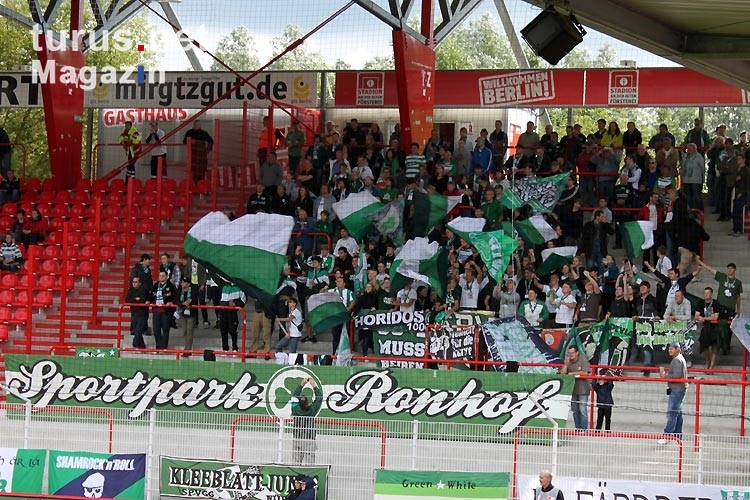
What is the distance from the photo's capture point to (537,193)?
73.0ft

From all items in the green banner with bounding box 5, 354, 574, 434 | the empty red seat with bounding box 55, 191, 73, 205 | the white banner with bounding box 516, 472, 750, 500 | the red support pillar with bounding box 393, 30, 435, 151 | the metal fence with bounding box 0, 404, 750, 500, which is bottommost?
the white banner with bounding box 516, 472, 750, 500

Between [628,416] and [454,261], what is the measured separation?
4.64 m

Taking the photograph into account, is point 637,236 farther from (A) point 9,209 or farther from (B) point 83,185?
(A) point 9,209

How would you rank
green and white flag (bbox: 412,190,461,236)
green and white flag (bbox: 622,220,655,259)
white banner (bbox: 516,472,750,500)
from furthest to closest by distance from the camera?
green and white flag (bbox: 412,190,461,236) → green and white flag (bbox: 622,220,655,259) → white banner (bbox: 516,472,750,500)

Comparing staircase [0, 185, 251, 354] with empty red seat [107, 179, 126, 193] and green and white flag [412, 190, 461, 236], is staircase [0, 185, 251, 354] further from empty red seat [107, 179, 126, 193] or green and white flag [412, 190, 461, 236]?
green and white flag [412, 190, 461, 236]

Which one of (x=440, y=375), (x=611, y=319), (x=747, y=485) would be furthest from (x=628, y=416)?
(x=747, y=485)

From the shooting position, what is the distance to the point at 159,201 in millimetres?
24328

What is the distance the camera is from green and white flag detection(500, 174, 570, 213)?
21969 millimetres

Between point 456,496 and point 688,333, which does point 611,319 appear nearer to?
point 688,333

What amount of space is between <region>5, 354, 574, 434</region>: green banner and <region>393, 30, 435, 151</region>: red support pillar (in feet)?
33.0

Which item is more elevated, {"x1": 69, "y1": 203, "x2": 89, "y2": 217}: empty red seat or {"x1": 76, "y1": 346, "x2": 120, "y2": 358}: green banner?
{"x1": 69, "y1": 203, "x2": 89, "y2": 217}: empty red seat

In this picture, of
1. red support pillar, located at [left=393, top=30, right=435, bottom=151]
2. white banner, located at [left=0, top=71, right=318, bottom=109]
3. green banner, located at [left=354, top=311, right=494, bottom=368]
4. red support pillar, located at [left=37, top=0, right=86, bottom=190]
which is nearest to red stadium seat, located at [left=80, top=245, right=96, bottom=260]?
red support pillar, located at [left=37, top=0, right=86, bottom=190]

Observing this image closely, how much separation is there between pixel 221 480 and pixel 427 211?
8.95 meters

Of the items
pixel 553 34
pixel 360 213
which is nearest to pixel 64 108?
pixel 360 213
